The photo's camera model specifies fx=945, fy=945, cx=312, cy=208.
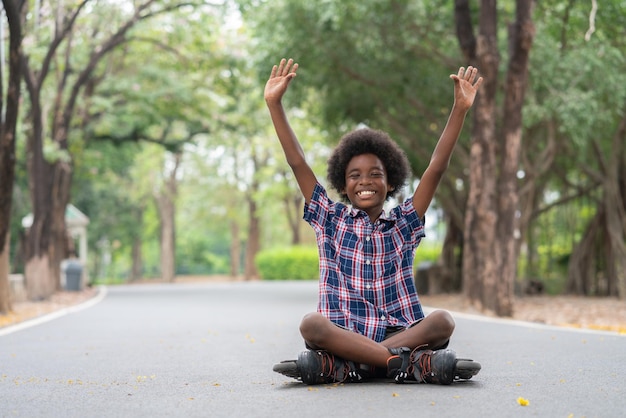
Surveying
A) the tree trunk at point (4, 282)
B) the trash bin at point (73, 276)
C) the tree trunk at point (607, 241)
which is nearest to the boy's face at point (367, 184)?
the tree trunk at point (4, 282)

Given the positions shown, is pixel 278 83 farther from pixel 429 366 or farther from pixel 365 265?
pixel 429 366

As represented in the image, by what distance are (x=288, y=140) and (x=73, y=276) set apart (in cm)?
2297

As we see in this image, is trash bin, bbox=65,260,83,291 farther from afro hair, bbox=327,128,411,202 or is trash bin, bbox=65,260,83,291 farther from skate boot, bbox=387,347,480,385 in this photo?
skate boot, bbox=387,347,480,385

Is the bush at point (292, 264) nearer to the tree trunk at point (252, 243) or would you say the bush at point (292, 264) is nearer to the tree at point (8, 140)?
the tree trunk at point (252, 243)

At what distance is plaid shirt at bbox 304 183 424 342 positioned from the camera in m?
5.44

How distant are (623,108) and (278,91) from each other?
628 inches

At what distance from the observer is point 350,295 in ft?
17.8

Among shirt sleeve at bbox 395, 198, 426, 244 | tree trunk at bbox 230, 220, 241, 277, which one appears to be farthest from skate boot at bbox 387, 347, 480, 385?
tree trunk at bbox 230, 220, 241, 277

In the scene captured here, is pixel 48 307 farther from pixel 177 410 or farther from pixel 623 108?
pixel 177 410

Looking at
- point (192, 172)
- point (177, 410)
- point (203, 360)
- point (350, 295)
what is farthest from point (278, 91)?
point (192, 172)

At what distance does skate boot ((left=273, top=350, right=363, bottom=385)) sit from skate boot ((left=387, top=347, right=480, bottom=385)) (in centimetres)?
26

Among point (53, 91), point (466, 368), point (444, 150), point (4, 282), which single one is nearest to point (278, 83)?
point (444, 150)

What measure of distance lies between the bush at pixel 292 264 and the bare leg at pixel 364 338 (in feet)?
122

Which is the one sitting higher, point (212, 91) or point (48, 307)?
point (212, 91)
